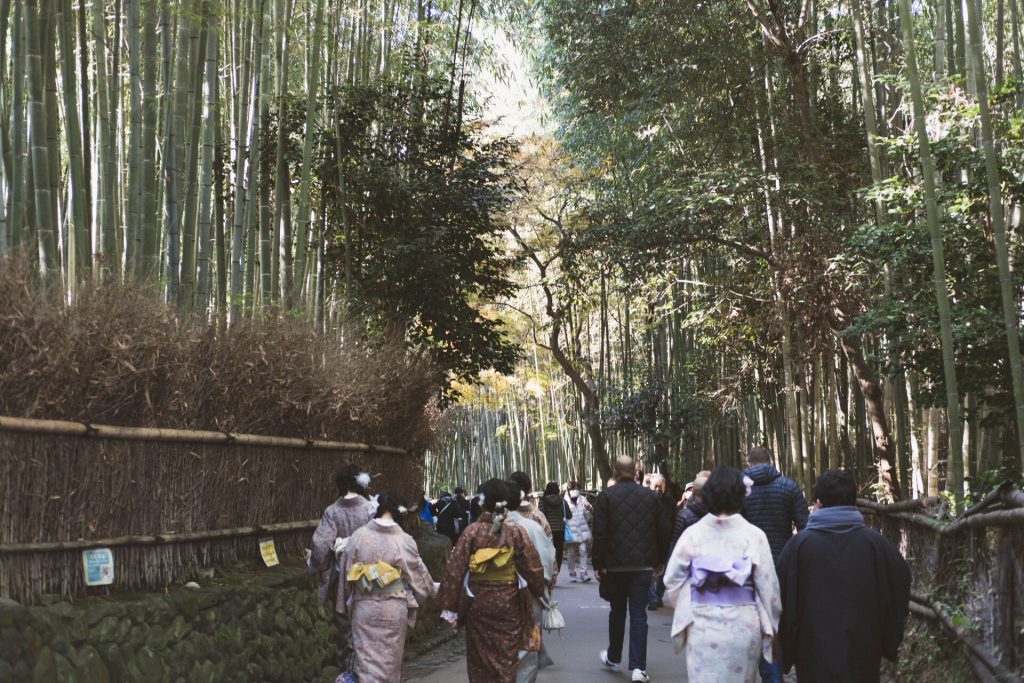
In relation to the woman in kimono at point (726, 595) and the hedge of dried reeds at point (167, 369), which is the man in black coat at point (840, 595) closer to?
the woman in kimono at point (726, 595)

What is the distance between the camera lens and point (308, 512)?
23.3 feet

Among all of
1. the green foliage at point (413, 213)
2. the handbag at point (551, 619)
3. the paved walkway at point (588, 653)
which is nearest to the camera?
the handbag at point (551, 619)

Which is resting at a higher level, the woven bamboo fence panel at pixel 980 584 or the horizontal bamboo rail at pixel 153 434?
the horizontal bamboo rail at pixel 153 434

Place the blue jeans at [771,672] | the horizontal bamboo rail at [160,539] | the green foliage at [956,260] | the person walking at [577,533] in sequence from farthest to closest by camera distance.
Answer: the person walking at [577,533] < the green foliage at [956,260] < the blue jeans at [771,672] < the horizontal bamboo rail at [160,539]

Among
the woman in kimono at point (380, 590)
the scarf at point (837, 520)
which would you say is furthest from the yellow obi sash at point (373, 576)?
the scarf at point (837, 520)

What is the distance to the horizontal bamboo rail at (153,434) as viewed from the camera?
425cm

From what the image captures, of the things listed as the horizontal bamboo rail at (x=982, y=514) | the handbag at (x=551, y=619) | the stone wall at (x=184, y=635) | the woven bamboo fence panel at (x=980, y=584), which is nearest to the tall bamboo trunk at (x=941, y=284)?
the horizontal bamboo rail at (x=982, y=514)

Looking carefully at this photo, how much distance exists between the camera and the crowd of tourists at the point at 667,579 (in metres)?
3.85

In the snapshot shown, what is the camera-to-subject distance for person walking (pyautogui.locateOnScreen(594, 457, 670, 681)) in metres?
6.62

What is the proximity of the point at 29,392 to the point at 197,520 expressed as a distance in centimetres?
141

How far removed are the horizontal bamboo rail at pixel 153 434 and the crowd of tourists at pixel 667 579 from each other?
0.63 meters

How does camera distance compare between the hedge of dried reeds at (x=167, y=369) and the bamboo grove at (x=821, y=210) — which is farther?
the bamboo grove at (x=821, y=210)

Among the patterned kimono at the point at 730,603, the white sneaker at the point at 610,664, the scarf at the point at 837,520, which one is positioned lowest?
the white sneaker at the point at 610,664

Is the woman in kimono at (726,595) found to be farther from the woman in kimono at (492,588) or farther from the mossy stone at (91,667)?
the mossy stone at (91,667)
